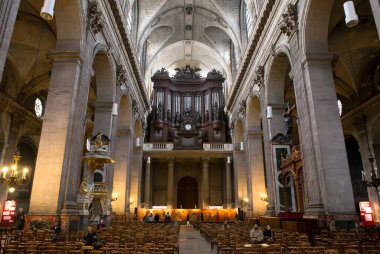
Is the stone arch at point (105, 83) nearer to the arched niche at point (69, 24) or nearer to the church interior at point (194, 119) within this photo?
the church interior at point (194, 119)

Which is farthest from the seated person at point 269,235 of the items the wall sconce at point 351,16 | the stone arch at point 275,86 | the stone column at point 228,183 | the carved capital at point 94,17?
the stone column at point 228,183

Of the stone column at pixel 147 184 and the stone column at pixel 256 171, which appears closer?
the stone column at pixel 256 171

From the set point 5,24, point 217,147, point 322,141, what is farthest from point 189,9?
point 5,24

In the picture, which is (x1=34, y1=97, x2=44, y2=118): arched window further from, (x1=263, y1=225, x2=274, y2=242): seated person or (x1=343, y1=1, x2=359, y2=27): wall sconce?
(x1=343, y1=1, x2=359, y2=27): wall sconce

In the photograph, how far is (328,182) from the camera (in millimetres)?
9641

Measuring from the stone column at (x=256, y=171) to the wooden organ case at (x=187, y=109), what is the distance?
10071 mm

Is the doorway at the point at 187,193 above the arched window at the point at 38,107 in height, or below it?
below

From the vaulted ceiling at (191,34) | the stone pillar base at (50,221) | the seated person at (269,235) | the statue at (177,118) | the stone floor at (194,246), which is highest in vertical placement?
the vaulted ceiling at (191,34)

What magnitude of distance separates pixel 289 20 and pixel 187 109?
21462 mm

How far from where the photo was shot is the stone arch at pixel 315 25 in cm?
1070

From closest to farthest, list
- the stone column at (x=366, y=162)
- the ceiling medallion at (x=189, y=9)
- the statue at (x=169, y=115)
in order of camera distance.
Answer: the stone column at (x=366, y=162) < the ceiling medallion at (x=189, y=9) < the statue at (x=169, y=115)

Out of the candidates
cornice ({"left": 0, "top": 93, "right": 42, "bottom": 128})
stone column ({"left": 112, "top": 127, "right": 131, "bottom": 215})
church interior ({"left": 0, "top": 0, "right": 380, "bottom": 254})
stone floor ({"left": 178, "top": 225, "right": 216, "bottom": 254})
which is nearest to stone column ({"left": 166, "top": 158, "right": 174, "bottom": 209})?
church interior ({"left": 0, "top": 0, "right": 380, "bottom": 254})

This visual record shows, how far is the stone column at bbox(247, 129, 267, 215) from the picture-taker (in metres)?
19.8

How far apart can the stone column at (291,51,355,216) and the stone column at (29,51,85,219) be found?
8007 mm
